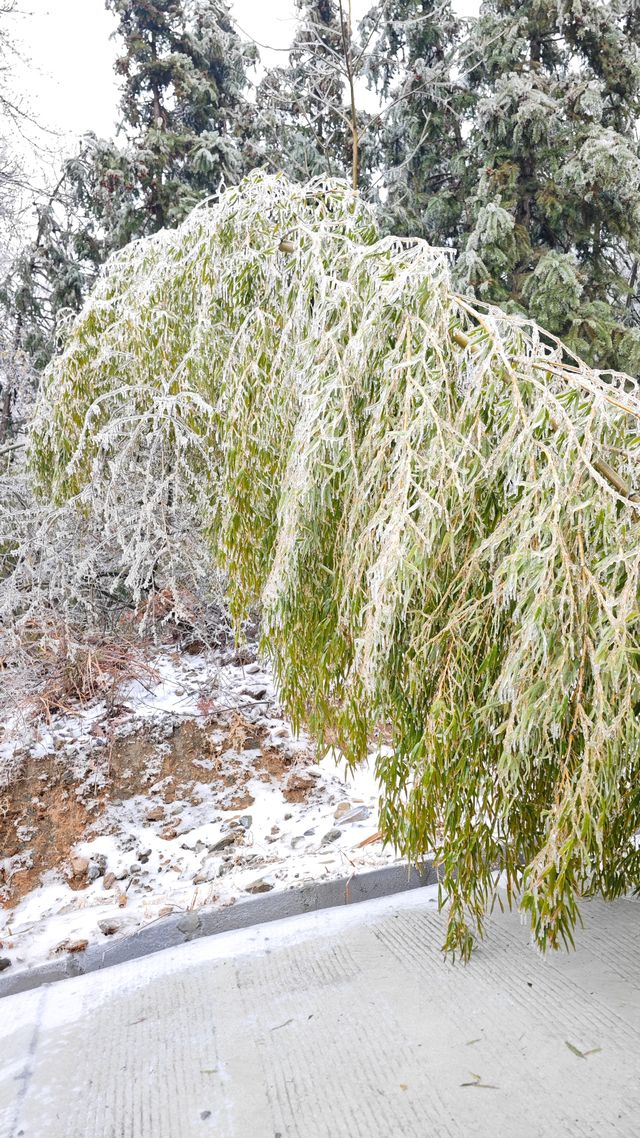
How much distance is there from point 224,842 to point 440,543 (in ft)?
6.65

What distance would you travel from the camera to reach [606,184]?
6520 mm

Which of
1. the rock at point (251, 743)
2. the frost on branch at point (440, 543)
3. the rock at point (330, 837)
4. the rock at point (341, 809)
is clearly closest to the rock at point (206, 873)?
the rock at point (330, 837)

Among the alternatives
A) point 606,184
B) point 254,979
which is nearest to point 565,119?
point 606,184

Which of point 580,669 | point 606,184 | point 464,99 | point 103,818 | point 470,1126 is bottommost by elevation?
point 103,818

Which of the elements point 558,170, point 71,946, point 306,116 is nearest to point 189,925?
point 71,946

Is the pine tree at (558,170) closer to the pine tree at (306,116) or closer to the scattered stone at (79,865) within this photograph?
the pine tree at (306,116)

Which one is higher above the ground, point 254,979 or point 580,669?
point 580,669

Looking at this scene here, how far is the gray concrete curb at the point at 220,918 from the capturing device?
2.62 meters

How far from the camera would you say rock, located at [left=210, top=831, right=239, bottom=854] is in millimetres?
3307

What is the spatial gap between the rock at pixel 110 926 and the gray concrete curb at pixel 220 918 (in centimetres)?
8

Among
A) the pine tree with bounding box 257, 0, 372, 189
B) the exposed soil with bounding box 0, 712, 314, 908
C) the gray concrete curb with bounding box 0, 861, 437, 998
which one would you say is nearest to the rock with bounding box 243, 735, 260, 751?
the exposed soil with bounding box 0, 712, 314, 908

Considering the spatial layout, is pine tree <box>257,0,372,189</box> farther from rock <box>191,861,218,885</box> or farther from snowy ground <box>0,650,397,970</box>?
rock <box>191,861,218,885</box>

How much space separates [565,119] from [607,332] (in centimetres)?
233

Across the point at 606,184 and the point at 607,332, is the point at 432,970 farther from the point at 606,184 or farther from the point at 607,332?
the point at 606,184
